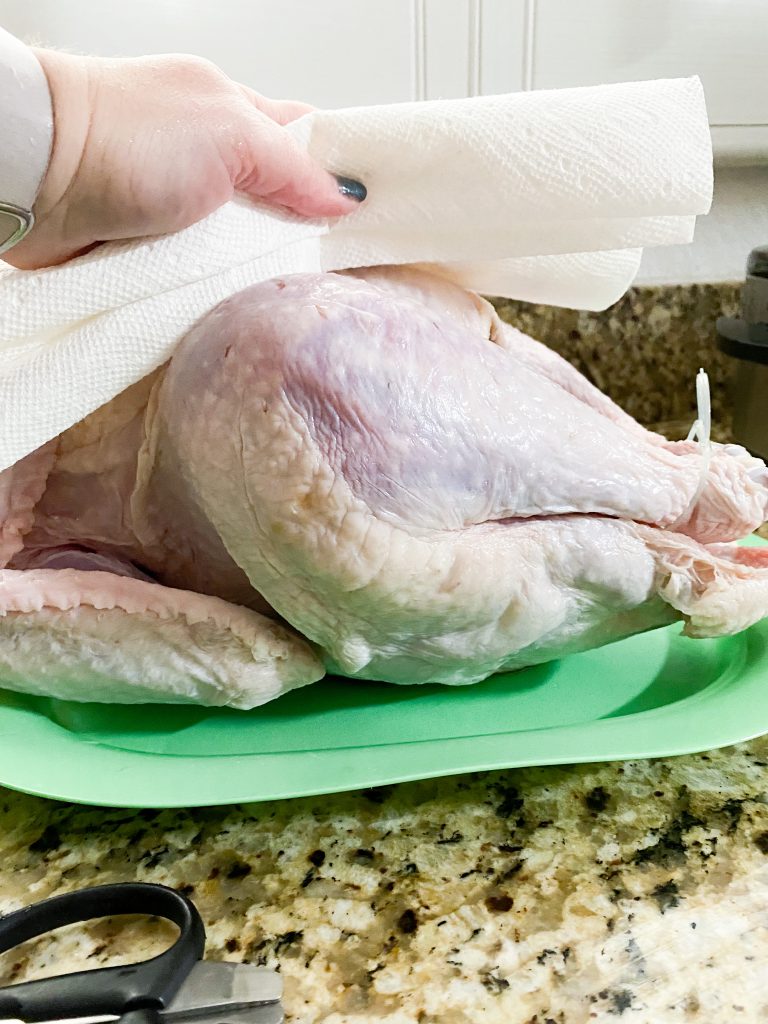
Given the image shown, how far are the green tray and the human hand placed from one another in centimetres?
33

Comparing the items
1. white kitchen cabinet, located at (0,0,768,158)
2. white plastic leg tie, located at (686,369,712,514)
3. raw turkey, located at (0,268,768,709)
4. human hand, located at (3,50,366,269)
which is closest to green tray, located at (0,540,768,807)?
→ raw turkey, located at (0,268,768,709)

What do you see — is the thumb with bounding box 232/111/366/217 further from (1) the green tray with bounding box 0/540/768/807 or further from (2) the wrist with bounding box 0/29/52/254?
(1) the green tray with bounding box 0/540/768/807

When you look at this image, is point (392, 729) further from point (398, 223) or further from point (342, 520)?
point (398, 223)

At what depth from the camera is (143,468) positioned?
616 mm

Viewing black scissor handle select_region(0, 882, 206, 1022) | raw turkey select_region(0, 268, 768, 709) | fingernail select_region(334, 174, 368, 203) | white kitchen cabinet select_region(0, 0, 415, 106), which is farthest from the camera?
white kitchen cabinet select_region(0, 0, 415, 106)

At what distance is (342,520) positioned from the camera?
1.70ft

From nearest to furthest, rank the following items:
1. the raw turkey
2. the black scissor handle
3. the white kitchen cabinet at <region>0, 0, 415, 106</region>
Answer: the black scissor handle, the raw turkey, the white kitchen cabinet at <region>0, 0, 415, 106</region>

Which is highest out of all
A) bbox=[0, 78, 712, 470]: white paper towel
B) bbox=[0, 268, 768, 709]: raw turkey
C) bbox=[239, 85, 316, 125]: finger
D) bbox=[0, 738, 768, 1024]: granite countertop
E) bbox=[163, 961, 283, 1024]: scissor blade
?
bbox=[239, 85, 316, 125]: finger

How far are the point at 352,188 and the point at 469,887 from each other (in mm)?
479

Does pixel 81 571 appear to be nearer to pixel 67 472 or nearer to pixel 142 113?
pixel 67 472

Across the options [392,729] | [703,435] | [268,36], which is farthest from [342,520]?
[268,36]

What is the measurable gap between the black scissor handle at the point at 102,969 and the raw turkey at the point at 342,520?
148 mm

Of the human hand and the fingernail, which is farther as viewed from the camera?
the fingernail

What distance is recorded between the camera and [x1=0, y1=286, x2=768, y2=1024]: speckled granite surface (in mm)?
446
